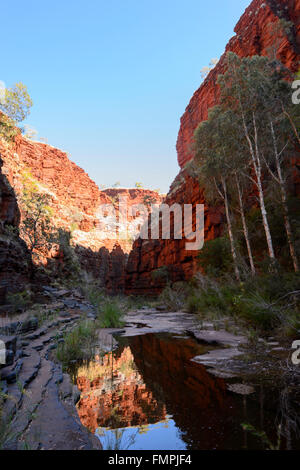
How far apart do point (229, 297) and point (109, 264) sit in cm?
3990

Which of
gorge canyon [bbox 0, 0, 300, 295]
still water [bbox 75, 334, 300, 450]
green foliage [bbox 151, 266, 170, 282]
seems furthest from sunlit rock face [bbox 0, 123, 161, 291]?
still water [bbox 75, 334, 300, 450]

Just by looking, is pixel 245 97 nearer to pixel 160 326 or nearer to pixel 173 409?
pixel 160 326

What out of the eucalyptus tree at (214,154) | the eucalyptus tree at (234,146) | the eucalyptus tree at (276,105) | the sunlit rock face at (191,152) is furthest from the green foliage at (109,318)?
the sunlit rock face at (191,152)

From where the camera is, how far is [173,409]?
2758 mm

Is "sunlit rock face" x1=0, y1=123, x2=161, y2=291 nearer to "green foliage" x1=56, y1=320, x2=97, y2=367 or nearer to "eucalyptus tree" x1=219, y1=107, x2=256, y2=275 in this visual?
"eucalyptus tree" x1=219, y1=107, x2=256, y2=275

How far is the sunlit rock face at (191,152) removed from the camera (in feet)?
69.5

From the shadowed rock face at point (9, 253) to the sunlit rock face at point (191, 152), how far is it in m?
14.4

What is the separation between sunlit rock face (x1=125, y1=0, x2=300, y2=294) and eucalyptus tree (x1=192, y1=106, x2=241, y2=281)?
415 centimetres

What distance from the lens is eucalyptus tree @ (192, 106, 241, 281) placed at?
1421cm

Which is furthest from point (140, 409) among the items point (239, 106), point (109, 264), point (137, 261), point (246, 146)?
point (109, 264)

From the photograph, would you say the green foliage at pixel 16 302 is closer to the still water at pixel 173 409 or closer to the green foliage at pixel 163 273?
the still water at pixel 173 409

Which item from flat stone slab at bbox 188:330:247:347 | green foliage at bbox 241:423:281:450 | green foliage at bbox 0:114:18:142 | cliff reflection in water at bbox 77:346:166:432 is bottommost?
flat stone slab at bbox 188:330:247:347
